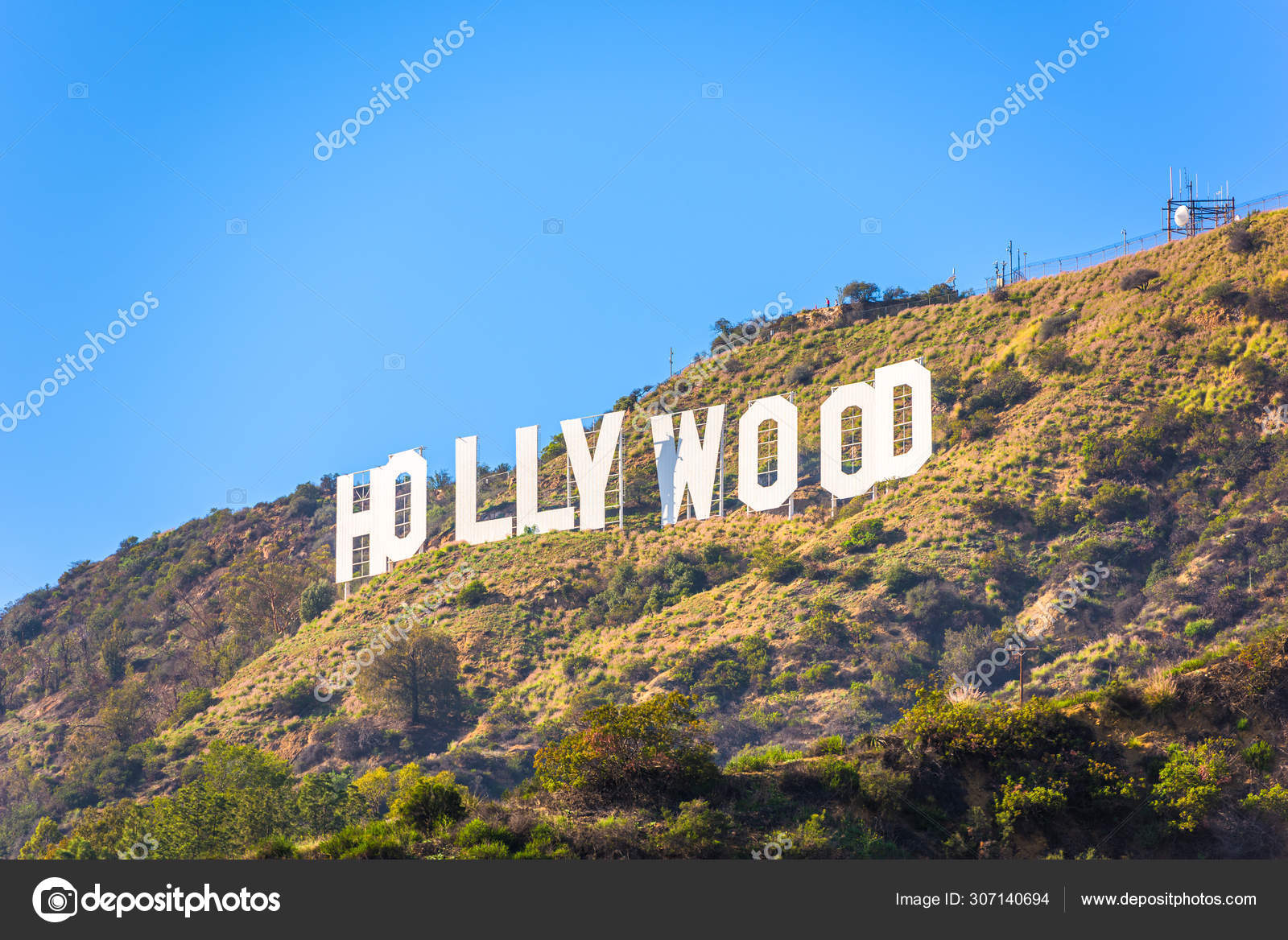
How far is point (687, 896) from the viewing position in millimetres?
22469

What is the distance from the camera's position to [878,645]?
59.1 metres

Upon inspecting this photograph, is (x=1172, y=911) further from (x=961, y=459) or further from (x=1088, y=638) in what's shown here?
(x=961, y=459)

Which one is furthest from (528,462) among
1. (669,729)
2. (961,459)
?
(669,729)

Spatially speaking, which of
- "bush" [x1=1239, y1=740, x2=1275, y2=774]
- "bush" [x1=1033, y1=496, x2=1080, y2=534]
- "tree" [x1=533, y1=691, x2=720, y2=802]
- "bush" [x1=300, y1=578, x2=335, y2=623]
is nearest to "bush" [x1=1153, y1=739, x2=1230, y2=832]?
"bush" [x1=1239, y1=740, x2=1275, y2=774]

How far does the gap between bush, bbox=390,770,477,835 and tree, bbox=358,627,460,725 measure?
34179 millimetres

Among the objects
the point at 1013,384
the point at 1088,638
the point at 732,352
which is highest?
the point at 732,352

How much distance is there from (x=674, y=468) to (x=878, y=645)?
17.3 m

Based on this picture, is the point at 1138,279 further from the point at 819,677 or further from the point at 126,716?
the point at 126,716

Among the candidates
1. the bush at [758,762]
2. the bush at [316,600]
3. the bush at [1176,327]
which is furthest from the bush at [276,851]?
the bush at [1176,327]

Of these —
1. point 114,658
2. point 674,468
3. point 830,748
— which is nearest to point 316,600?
point 114,658

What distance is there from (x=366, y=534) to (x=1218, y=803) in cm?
5807

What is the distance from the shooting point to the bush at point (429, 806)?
98.9 ft

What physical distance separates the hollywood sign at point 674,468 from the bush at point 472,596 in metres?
2.83

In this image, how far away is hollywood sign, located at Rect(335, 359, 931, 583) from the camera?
65.9 m
